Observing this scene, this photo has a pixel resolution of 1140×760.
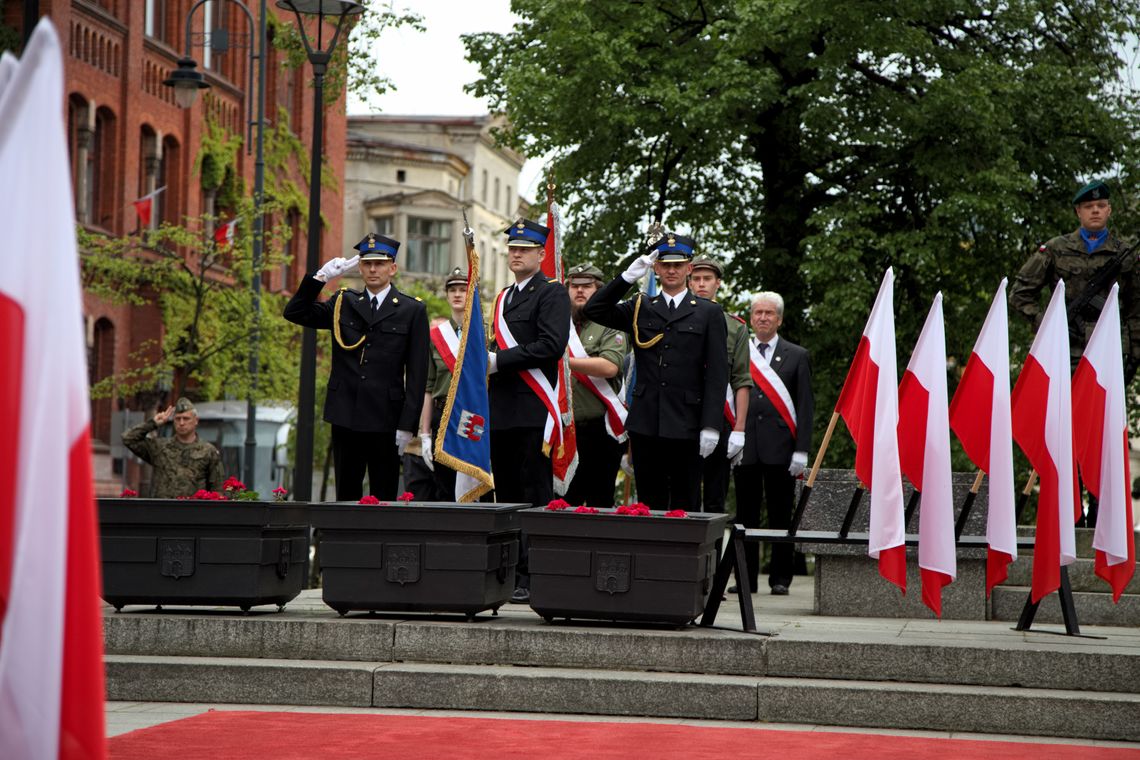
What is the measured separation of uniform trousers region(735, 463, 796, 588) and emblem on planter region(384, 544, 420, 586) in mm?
3761

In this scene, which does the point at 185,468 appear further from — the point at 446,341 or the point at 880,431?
the point at 880,431

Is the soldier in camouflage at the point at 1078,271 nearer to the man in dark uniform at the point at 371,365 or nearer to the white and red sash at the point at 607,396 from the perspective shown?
the white and red sash at the point at 607,396

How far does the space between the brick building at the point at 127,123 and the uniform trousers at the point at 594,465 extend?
23.6m

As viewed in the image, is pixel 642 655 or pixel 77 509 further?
pixel 642 655

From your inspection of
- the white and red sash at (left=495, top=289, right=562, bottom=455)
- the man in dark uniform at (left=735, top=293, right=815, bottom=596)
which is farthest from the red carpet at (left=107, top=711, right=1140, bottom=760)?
the man in dark uniform at (left=735, top=293, right=815, bottom=596)

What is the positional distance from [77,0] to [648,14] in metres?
17.0

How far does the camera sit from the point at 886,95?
2472 centimetres

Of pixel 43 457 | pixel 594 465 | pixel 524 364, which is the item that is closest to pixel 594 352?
pixel 594 465

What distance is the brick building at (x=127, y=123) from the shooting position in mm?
37094

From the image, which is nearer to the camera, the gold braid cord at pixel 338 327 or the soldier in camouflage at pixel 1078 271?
the gold braid cord at pixel 338 327

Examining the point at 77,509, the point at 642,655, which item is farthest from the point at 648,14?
the point at 77,509

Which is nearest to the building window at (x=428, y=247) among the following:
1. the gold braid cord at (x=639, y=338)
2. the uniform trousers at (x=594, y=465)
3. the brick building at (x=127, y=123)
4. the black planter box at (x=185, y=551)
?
the brick building at (x=127, y=123)

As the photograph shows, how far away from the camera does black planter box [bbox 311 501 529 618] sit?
360 inches

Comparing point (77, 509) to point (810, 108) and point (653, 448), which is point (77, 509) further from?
point (810, 108)
